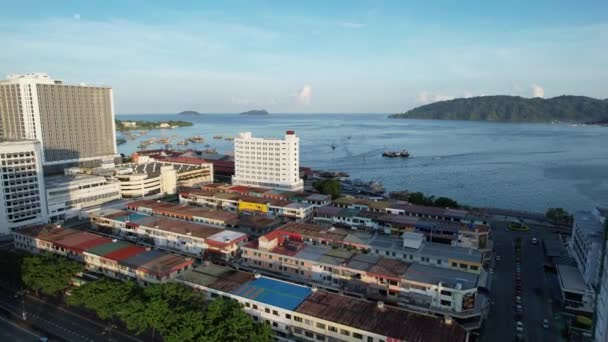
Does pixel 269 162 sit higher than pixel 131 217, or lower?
higher

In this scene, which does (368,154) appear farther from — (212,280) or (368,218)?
(212,280)

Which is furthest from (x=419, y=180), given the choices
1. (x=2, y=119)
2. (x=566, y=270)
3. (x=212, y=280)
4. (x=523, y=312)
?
(x=2, y=119)

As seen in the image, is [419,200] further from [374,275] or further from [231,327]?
[231,327]

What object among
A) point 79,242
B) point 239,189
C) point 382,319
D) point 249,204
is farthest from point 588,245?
point 79,242

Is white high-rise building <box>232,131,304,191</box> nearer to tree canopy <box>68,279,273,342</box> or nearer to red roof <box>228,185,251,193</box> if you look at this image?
red roof <box>228,185,251,193</box>

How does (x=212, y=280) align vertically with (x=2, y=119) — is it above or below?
below

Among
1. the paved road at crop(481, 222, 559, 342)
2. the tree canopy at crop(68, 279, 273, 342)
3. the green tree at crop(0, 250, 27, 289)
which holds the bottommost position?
the paved road at crop(481, 222, 559, 342)

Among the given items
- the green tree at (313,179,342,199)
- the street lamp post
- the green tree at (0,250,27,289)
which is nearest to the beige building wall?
the green tree at (0,250,27,289)
